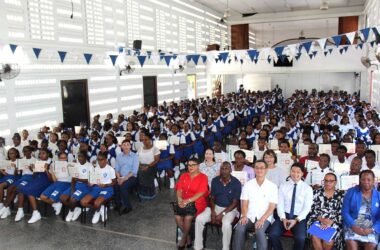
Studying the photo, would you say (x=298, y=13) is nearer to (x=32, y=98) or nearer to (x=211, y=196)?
(x=32, y=98)

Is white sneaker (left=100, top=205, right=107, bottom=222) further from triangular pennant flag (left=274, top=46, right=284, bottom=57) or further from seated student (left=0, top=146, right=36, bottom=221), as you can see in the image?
triangular pennant flag (left=274, top=46, right=284, bottom=57)

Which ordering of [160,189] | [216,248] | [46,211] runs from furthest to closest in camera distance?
[160,189], [46,211], [216,248]

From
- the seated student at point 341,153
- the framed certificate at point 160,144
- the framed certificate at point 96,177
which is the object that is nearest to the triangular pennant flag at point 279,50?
the framed certificate at point 160,144

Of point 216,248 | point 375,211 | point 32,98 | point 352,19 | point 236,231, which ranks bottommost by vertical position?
point 216,248

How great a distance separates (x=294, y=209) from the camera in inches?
175

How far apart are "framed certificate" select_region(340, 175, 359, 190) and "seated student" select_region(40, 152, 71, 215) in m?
4.39

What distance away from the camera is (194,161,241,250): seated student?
4.71 m

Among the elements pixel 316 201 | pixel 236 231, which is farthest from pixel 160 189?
pixel 316 201

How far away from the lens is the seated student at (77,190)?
575 cm

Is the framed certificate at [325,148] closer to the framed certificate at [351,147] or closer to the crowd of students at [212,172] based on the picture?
the crowd of students at [212,172]

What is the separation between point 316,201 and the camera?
4430 millimetres

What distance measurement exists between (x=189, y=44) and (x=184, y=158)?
11107 millimetres

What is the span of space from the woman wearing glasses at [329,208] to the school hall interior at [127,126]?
0.10 m

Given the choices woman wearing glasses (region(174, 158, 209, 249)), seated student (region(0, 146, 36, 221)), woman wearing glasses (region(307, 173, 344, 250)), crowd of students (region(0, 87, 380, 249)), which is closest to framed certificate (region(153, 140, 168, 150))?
crowd of students (region(0, 87, 380, 249))
